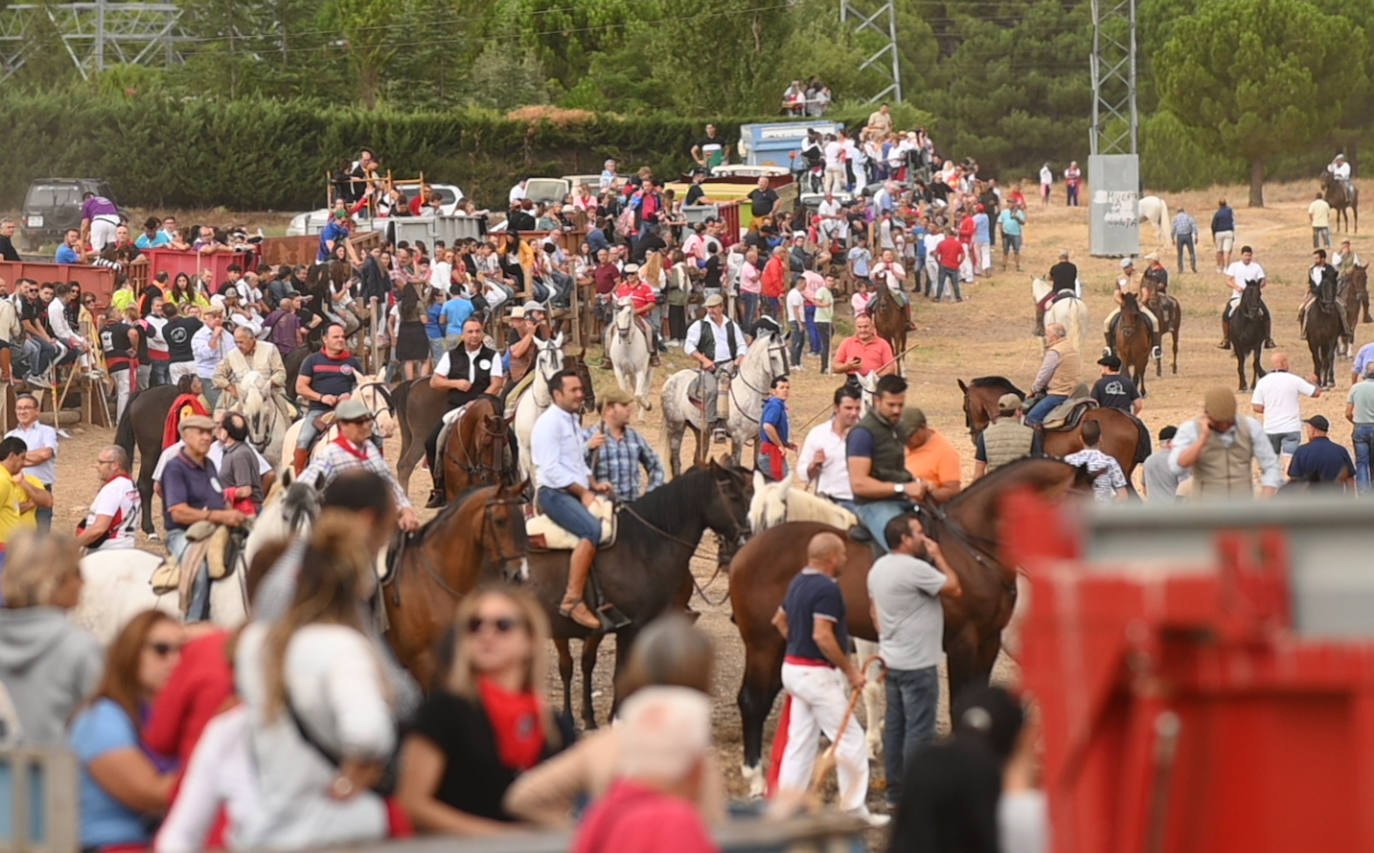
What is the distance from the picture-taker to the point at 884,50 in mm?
76688

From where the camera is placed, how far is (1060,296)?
30609mm

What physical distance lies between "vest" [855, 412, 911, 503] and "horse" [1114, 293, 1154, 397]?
63.7 ft

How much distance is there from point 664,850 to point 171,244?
31.9m

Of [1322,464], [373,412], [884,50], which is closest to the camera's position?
[373,412]

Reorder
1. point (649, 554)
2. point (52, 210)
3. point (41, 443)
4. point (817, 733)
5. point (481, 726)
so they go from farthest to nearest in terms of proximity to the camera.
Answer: point (52, 210) < point (41, 443) < point (649, 554) < point (817, 733) < point (481, 726)

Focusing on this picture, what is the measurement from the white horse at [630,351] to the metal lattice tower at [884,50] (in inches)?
1844

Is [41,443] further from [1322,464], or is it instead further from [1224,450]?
[1322,464]

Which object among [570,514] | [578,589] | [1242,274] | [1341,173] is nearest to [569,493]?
[570,514]

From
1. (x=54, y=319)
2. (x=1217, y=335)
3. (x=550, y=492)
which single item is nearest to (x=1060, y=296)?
(x=1217, y=335)

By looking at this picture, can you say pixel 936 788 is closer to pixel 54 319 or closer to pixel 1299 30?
pixel 54 319

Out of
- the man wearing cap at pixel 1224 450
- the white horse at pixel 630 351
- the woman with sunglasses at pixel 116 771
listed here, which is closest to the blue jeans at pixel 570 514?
the man wearing cap at pixel 1224 450

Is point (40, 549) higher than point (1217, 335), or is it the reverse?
point (1217, 335)

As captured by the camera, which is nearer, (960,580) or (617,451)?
(960,580)

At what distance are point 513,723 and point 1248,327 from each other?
27693 mm
